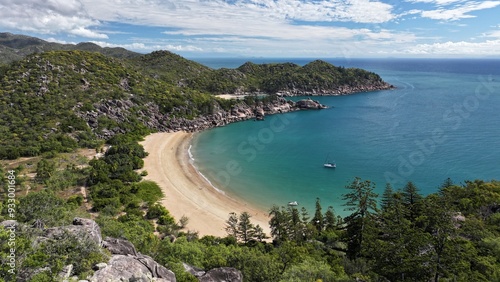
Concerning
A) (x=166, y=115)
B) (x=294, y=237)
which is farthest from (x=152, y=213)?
(x=166, y=115)

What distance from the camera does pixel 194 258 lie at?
82.4ft

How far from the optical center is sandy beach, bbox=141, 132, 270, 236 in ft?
143

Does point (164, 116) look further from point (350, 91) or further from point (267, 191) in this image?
point (350, 91)

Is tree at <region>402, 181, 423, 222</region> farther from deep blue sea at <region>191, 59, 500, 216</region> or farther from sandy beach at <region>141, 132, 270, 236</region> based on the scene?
sandy beach at <region>141, 132, 270, 236</region>

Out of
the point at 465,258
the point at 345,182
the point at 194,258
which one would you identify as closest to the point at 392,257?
the point at 465,258

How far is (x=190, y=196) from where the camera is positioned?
168 feet

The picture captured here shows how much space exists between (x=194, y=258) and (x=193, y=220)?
18845 mm

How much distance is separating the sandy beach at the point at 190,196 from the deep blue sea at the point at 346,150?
2800mm

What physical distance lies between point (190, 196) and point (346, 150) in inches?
1782

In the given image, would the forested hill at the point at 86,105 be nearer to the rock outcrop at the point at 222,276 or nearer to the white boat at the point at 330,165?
the white boat at the point at 330,165

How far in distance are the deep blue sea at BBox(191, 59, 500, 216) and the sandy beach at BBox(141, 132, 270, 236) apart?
2.80m

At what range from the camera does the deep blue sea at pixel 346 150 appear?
56656 millimetres

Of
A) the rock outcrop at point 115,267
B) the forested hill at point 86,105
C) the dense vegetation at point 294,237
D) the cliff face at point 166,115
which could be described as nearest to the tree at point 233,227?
the dense vegetation at point 294,237

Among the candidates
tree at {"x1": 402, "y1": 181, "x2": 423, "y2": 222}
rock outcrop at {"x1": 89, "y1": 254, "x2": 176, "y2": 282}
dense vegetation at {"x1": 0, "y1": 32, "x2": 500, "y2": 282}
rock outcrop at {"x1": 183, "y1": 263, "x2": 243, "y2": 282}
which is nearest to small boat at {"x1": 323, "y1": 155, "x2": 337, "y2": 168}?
dense vegetation at {"x1": 0, "y1": 32, "x2": 500, "y2": 282}
